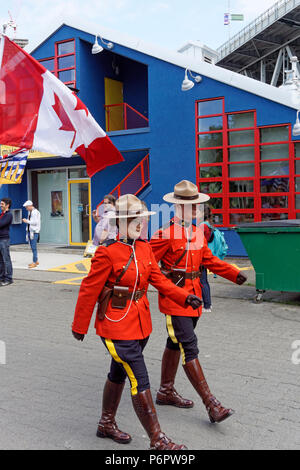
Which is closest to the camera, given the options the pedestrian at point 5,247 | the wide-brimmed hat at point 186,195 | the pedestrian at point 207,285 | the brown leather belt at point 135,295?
the brown leather belt at point 135,295

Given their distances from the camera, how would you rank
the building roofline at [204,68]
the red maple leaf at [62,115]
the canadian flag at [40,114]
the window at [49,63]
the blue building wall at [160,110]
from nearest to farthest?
the canadian flag at [40,114] → the red maple leaf at [62,115] → the building roofline at [204,68] → the blue building wall at [160,110] → the window at [49,63]

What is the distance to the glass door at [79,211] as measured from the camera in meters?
16.9

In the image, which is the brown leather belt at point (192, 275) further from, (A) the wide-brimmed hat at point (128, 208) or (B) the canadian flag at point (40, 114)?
(B) the canadian flag at point (40, 114)

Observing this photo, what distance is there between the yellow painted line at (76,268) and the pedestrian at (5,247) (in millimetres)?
1948

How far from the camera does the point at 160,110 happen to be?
14.4 m

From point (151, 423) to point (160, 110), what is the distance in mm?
Answer: 12247

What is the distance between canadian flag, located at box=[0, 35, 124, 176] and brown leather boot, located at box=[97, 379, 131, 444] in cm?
297

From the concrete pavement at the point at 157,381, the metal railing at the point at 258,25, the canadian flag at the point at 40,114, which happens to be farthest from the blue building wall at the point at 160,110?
the metal railing at the point at 258,25

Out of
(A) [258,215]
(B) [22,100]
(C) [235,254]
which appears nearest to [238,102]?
(A) [258,215]

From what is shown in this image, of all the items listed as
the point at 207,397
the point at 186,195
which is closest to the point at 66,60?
the point at 186,195

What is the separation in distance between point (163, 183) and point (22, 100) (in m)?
9.19

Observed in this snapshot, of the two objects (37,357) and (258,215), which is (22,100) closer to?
(37,357)

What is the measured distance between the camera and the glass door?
16.9 metres

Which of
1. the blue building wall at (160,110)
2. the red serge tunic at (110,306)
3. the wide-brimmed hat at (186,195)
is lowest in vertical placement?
the red serge tunic at (110,306)
